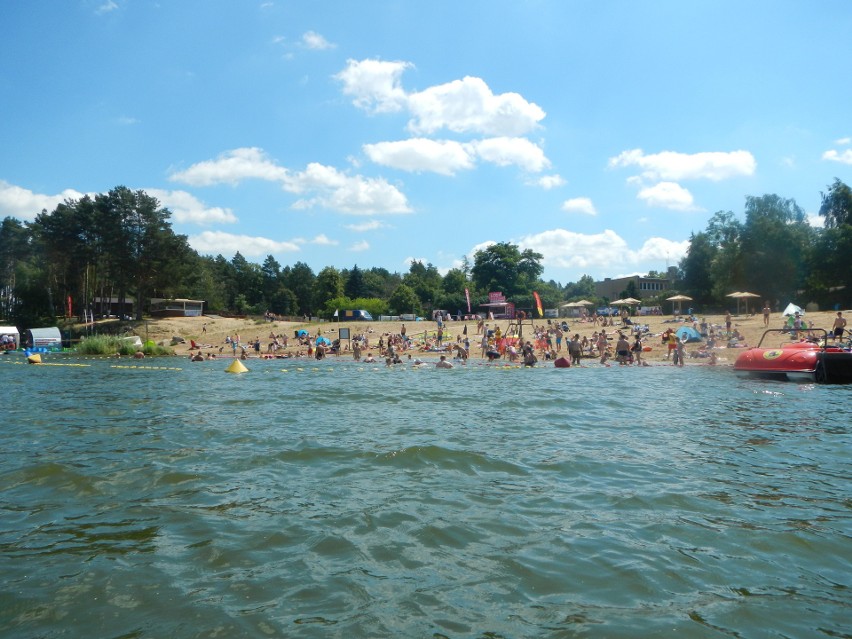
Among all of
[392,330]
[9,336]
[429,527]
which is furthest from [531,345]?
[9,336]

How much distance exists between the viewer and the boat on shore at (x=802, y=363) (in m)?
17.2

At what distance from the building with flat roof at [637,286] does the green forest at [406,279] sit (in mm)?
8942

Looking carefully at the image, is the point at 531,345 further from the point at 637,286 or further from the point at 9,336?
the point at 637,286

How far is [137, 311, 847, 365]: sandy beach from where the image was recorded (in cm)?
3225

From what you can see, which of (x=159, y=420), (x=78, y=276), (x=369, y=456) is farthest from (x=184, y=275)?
(x=369, y=456)

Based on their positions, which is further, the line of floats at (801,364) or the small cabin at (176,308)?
the small cabin at (176,308)

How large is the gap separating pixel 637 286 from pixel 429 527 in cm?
9031

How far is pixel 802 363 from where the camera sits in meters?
18.0

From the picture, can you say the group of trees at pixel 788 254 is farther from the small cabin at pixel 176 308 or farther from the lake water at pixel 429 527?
the small cabin at pixel 176 308

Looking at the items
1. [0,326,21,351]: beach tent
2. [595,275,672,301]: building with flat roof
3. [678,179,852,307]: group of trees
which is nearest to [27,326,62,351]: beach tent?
[0,326,21,351]: beach tent

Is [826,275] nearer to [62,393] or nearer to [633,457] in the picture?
[633,457]

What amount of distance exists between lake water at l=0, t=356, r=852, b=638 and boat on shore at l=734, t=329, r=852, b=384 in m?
6.79

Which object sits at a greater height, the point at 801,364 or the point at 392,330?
the point at 392,330

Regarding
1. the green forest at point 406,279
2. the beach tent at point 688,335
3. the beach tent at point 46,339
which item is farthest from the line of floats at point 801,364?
the beach tent at point 46,339
